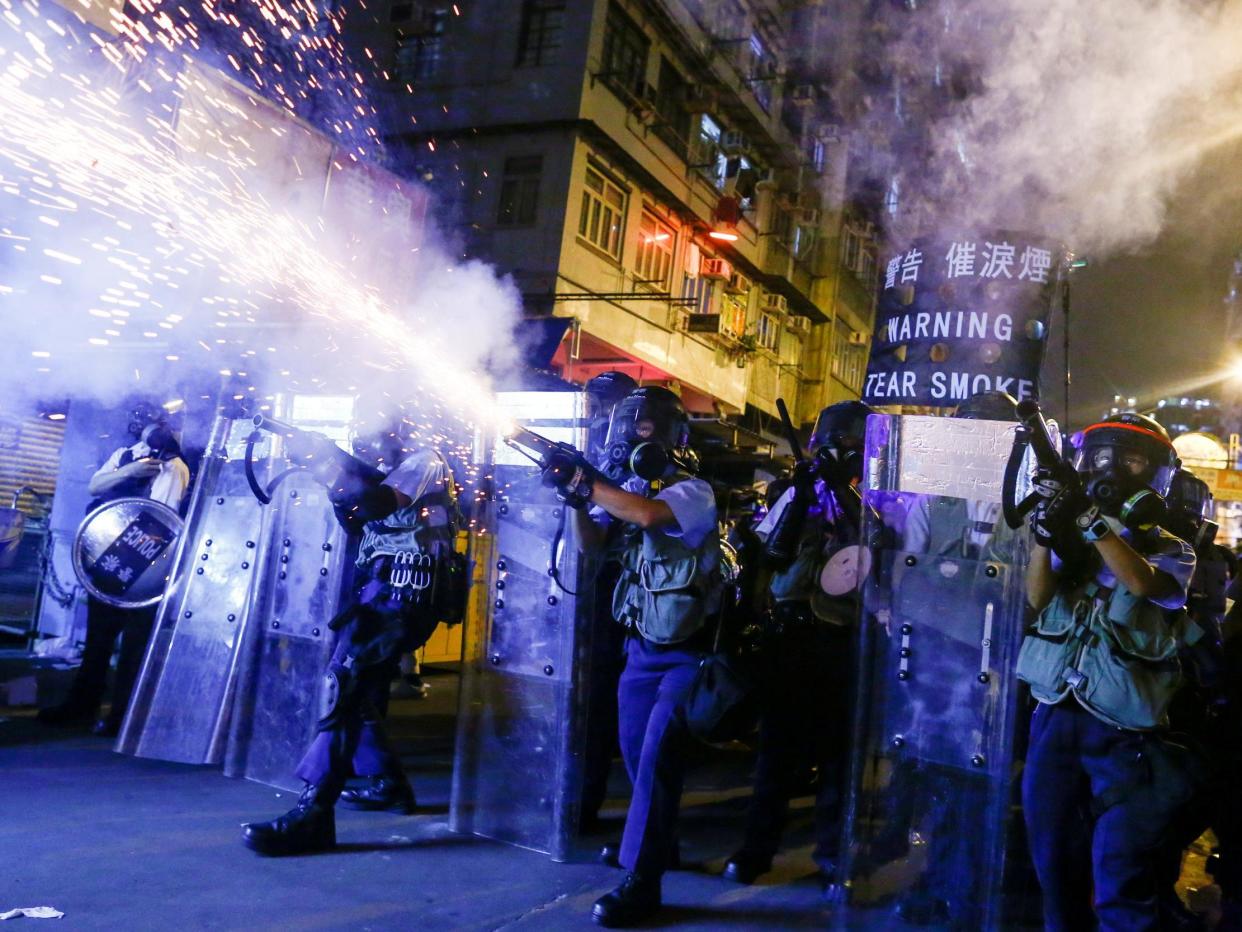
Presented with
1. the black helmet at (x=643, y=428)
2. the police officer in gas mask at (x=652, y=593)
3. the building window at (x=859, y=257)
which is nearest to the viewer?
the police officer in gas mask at (x=652, y=593)

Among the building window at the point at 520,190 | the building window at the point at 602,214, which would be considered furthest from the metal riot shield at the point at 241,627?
the building window at the point at 602,214

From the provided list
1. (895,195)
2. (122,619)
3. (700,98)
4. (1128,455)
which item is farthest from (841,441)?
(700,98)

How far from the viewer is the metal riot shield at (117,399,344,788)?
565cm

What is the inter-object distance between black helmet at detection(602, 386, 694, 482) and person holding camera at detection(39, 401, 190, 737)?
3.80 meters

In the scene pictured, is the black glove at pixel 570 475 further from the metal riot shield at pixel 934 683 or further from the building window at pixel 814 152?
the building window at pixel 814 152

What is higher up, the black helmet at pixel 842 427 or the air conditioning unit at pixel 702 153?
the air conditioning unit at pixel 702 153

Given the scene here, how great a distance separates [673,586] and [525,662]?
3.77 feet

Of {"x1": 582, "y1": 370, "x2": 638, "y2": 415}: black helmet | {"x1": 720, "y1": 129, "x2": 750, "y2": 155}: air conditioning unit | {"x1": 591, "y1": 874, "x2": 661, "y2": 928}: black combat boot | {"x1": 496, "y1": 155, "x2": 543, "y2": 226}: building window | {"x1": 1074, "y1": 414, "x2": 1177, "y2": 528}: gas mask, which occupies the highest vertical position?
{"x1": 720, "y1": 129, "x2": 750, "y2": 155}: air conditioning unit

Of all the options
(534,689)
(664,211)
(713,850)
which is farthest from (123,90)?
(664,211)

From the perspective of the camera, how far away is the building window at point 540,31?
61.8ft

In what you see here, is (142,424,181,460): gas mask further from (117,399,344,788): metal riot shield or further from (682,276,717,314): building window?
(682,276,717,314): building window

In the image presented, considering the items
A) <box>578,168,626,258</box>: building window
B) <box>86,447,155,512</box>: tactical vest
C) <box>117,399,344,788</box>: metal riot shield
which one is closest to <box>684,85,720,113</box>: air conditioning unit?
<box>578,168,626,258</box>: building window

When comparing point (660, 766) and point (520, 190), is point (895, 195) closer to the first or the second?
point (660, 766)

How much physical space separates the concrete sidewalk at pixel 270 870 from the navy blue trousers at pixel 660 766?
0.30 meters
